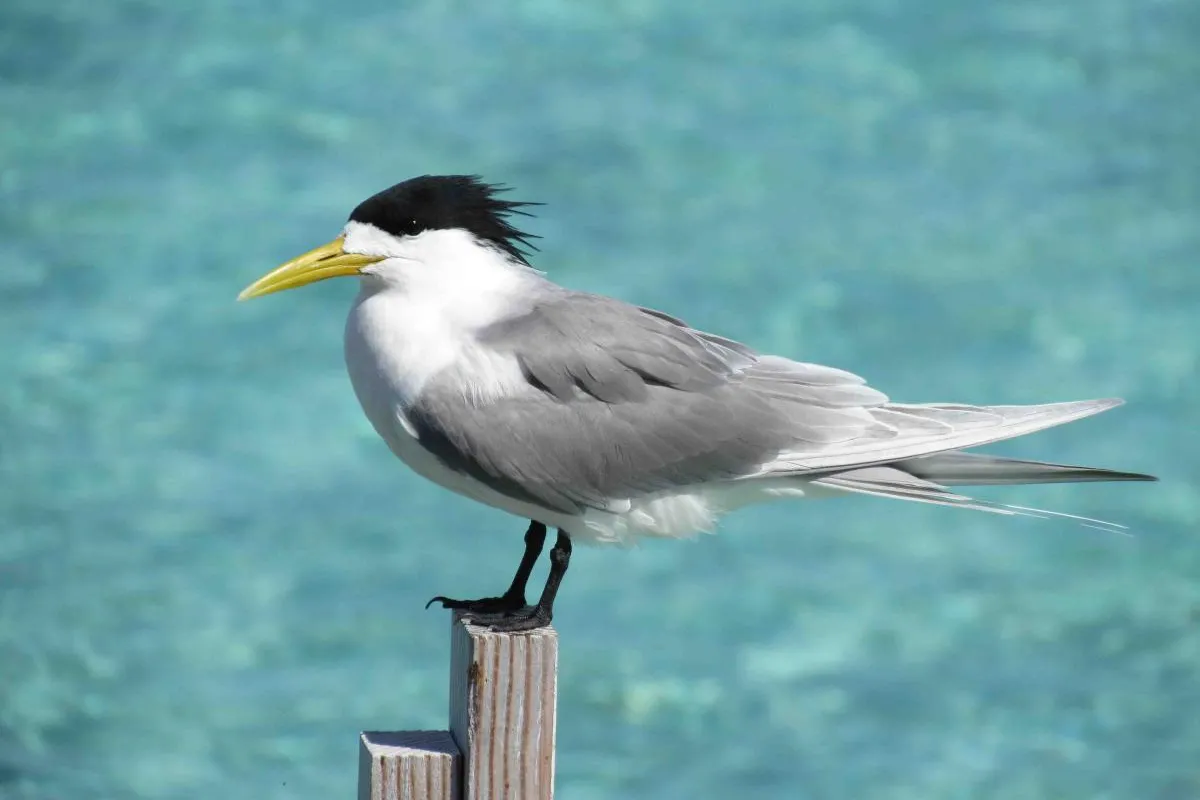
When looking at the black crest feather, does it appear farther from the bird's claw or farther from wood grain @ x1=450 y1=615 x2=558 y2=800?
wood grain @ x1=450 y1=615 x2=558 y2=800

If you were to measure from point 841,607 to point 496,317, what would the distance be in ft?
13.9

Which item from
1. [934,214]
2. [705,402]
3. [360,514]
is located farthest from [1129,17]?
[705,402]

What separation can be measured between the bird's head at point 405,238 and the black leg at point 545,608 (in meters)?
0.53

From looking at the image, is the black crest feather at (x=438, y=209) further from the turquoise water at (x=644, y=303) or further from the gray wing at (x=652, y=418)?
the turquoise water at (x=644, y=303)

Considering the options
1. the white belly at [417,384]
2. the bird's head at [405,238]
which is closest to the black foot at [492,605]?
the white belly at [417,384]

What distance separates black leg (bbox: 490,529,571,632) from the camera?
10.4 ft

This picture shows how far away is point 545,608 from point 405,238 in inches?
28.0

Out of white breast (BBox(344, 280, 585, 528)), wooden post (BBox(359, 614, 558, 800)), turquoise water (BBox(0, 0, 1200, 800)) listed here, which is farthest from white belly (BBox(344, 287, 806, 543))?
turquoise water (BBox(0, 0, 1200, 800))

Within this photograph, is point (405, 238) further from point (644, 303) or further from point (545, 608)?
point (644, 303)

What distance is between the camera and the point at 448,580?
24.1ft

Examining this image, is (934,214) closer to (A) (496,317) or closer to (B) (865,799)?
(B) (865,799)

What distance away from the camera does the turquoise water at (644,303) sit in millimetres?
6785

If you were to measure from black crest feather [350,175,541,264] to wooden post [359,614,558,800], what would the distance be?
0.84m

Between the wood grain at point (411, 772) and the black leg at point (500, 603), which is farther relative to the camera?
the black leg at point (500, 603)
